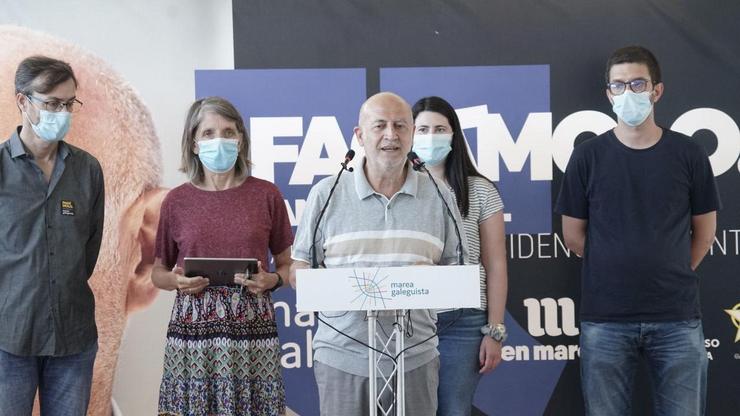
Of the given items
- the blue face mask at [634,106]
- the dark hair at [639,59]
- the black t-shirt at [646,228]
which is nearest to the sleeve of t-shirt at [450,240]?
the black t-shirt at [646,228]

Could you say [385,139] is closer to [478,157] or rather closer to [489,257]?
[489,257]

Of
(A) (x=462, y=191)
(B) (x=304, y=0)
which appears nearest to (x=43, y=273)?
(A) (x=462, y=191)

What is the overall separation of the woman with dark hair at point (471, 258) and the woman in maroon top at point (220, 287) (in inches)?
25.8

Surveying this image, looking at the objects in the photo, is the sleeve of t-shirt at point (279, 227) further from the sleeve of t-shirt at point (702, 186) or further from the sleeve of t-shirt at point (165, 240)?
the sleeve of t-shirt at point (702, 186)

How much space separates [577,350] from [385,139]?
6.65 ft

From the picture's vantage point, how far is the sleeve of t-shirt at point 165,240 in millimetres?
2840

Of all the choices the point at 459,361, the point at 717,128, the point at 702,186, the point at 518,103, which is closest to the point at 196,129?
the point at 459,361

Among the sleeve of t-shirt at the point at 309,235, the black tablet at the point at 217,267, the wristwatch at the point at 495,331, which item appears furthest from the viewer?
the wristwatch at the point at 495,331

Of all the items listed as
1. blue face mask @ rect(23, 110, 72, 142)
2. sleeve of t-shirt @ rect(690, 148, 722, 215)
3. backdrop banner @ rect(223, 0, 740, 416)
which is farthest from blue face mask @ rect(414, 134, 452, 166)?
blue face mask @ rect(23, 110, 72, 142)

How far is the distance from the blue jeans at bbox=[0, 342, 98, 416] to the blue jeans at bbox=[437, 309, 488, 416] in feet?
4.31

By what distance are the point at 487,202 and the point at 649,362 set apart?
3.11ft

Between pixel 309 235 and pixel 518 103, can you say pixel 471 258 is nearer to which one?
pixel 309 235

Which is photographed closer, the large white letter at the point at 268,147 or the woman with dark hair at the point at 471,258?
the woman with dark hair at the point at 471,258

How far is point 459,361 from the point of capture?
289 cm
